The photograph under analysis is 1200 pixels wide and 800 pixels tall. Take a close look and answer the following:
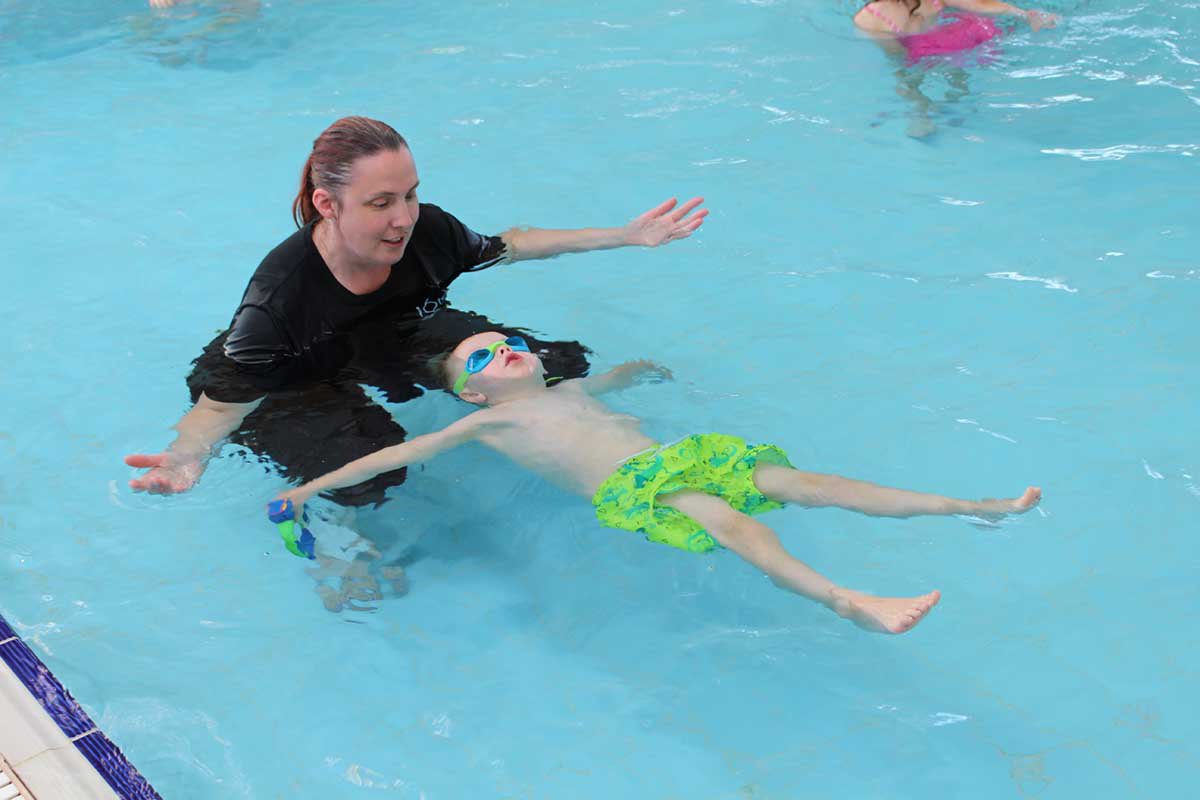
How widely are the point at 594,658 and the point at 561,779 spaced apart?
435 mm

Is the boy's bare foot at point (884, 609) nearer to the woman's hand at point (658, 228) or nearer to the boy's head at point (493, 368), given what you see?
the boy's head at point (493, 368)

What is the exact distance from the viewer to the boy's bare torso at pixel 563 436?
3.64 meters

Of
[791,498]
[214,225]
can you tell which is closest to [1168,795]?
[791,498]

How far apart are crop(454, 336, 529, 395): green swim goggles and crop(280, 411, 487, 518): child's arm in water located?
18 cm

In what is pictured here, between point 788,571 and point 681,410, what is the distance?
4.66 feet

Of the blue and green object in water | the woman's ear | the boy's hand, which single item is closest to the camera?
the blue and green object in water

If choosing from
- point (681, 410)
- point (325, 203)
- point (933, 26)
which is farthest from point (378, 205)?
point (933, 26)

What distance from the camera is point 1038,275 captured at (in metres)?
5.00

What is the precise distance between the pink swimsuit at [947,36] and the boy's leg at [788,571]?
462cm

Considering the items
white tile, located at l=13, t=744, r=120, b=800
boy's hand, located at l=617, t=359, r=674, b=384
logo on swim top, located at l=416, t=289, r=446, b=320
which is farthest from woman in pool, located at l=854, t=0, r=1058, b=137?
white tile, located at l=13, t=744, r=120, b=800

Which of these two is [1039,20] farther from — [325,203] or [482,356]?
[325,203]

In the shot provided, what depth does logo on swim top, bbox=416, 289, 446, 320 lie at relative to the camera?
12.9 ft

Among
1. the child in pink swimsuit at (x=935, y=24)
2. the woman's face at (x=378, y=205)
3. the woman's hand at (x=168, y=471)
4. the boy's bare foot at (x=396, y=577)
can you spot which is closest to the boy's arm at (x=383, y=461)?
the woman's hand at (x=168, y=471)

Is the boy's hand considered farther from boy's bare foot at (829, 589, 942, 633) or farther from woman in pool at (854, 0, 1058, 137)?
woman in pool at (854, 0, 1058, 137)
